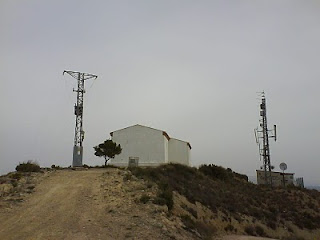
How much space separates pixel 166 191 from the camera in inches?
798

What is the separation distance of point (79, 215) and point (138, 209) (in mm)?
3004

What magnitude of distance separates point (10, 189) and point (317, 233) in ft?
78.1

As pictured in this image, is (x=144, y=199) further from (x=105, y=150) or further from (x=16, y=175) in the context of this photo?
(x=105, y=150)

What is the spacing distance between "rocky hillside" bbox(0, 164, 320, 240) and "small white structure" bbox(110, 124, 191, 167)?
871cm

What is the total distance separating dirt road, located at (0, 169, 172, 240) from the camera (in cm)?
1361

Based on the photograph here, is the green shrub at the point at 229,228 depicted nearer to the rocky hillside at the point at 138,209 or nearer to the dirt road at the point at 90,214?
the rocky hillside at the point at 138,209

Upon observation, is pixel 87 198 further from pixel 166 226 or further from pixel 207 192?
pixel 207 192

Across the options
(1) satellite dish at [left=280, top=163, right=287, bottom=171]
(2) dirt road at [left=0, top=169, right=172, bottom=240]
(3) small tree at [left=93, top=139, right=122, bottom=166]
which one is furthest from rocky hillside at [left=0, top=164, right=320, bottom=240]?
(1) satellite dish at [left=280, top=163, right=287, bottom=171]

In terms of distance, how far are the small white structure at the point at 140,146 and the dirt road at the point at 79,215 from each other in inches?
728

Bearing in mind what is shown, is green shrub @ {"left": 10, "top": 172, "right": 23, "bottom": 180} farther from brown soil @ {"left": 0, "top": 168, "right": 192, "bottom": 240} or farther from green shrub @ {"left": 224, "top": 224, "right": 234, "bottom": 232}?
green shrub @ {"left": 224, "top": 224, "right": 234, "bottom": 232}

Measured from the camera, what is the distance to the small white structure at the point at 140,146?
133ft

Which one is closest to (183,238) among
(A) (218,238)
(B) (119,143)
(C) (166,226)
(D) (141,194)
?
(C) (166,226)

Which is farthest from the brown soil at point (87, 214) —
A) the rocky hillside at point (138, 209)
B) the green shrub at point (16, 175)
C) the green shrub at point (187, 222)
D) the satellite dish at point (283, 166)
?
the satellite dish at point (283, 166)

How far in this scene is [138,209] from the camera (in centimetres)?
1703
